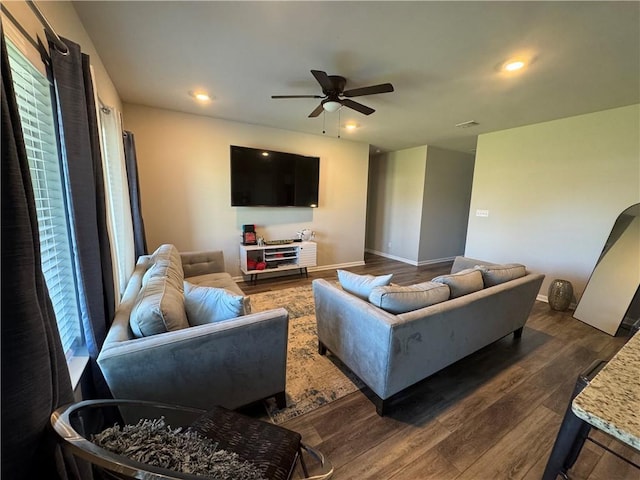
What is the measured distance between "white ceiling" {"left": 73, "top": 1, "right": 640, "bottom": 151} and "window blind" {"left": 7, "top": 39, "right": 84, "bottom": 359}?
878 mm

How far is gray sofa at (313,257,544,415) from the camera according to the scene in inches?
59.6

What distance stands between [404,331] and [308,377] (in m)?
0.95

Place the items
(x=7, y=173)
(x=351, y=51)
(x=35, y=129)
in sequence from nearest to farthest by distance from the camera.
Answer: (x=7, y=173)
(x=35, y=129)
(x=351, y=51)

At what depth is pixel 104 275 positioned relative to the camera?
1537 millimetres

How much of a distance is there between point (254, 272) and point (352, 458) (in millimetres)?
3079

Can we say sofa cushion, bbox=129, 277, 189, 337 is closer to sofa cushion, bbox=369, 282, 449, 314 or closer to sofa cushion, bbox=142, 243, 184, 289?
sofa cushion, bbox=142, 243, 184, 289

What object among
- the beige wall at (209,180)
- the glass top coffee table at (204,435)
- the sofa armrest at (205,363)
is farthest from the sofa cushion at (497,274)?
the beige wall at (209,180)

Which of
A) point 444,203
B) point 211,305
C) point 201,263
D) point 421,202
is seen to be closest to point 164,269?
point 211,305

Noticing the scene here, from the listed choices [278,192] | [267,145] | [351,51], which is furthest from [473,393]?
[267,145]

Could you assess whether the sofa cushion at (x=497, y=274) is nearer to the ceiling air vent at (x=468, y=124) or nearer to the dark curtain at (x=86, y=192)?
the ceiling air vent at (x=468, y=124)

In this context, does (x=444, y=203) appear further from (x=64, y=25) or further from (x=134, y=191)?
(x=64, y=25)

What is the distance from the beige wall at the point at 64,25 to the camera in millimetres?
1047

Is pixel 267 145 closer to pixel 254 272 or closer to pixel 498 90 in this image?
pixel 254 272

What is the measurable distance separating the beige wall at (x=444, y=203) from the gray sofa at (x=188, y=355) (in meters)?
4.83
